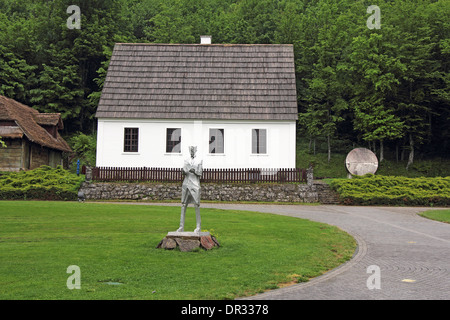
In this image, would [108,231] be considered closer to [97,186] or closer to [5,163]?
[97,186]

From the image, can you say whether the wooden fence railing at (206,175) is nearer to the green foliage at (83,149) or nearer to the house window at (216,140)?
the house window at (216,140)

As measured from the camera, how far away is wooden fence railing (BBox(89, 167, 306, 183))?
1204 inches

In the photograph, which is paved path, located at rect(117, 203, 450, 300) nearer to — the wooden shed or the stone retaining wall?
the stone retaining wall

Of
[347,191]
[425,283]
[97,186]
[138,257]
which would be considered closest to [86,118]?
[97,186]

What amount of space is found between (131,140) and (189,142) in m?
4.39

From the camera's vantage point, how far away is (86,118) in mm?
56500

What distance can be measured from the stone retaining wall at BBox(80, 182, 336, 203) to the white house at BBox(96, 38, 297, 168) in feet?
14.1

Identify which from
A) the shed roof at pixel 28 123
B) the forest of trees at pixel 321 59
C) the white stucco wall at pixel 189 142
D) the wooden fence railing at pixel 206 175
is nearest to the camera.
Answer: the wooden fence railing at pixel 206 175

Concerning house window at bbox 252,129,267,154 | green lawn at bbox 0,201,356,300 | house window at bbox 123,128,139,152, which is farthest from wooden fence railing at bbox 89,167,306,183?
green lawn at bbox 0,201,356,300

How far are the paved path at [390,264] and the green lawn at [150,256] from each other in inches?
19.3

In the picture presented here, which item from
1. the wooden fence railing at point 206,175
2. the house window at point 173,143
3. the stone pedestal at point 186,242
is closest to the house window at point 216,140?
the house window at point 173,143

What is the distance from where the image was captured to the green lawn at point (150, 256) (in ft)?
27.4

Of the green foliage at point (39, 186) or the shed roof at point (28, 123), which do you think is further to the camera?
the shed roof at point (28, 123)
